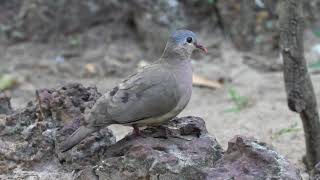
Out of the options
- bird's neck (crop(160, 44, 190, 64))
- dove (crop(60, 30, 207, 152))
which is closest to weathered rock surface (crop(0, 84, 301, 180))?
dove (crop(60, 30, 207, 152))

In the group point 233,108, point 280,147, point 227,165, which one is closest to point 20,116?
point 227,165

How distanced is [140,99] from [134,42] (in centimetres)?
494

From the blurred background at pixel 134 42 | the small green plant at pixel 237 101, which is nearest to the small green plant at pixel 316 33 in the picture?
the blurred background at pixel 134 42

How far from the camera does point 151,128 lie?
3918mm

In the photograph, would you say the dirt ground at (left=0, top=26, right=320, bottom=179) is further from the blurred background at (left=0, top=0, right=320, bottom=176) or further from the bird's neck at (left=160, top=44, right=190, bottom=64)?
the bird's neck at (left=160, top=44, right=190, bottom=64)

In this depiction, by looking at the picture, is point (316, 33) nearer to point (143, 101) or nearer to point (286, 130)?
point (286, 130)

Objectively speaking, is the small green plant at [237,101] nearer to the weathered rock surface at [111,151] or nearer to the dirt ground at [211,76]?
the dirt ground at [211,76]

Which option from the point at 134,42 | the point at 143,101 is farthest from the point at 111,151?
the point at 134,42

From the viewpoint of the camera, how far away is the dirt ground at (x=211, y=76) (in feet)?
20.6

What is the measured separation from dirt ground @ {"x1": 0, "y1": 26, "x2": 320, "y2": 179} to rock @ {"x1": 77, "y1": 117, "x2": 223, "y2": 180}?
2032mm

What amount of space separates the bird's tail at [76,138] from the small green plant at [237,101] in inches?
125

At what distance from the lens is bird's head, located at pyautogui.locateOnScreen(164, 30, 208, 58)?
13.2 ft

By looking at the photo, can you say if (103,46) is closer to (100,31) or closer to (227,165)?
(100,31)

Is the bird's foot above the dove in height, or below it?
below
